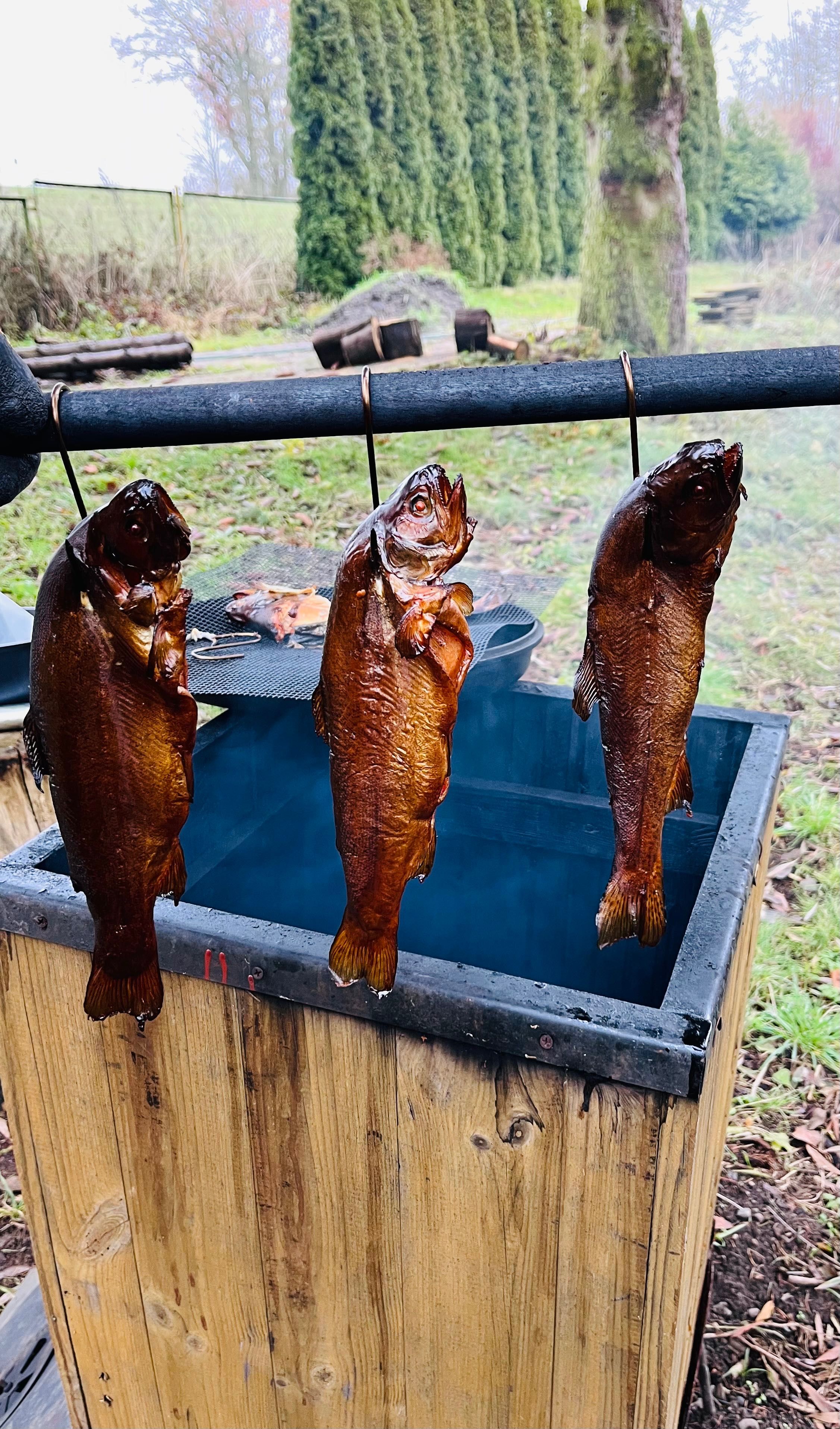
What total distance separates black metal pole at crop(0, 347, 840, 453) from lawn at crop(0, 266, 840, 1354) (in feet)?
10.8

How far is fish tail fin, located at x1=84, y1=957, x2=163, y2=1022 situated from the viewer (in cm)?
146

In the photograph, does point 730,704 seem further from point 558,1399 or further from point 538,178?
point 538,178

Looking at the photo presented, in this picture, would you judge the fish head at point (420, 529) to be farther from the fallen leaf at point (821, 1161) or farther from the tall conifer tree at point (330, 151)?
the tall conifer tree at point (330, 151)

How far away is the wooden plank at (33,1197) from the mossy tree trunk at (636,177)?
1095 centimetres

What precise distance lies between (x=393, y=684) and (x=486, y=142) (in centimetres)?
1405

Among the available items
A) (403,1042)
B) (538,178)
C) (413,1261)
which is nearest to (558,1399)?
(413,1261)

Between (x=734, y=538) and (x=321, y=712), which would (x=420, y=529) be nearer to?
(x=321, y=712)

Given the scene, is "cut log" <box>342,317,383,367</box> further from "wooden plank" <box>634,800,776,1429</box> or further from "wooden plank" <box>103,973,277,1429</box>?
"wooden plank" <box>103,973,277,1429</box>

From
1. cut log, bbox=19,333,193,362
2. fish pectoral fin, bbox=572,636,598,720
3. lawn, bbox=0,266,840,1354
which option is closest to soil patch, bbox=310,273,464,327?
lawn, bbox=0,266,840,1354

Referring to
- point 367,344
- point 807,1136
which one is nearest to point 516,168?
point 367,344

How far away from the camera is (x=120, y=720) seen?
4.33 ft

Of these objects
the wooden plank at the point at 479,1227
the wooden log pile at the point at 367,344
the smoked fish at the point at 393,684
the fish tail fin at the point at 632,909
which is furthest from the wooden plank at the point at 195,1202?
the wooden log pile at the point at 367,344

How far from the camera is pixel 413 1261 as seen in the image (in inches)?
70.9

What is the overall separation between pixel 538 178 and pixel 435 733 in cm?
1411
